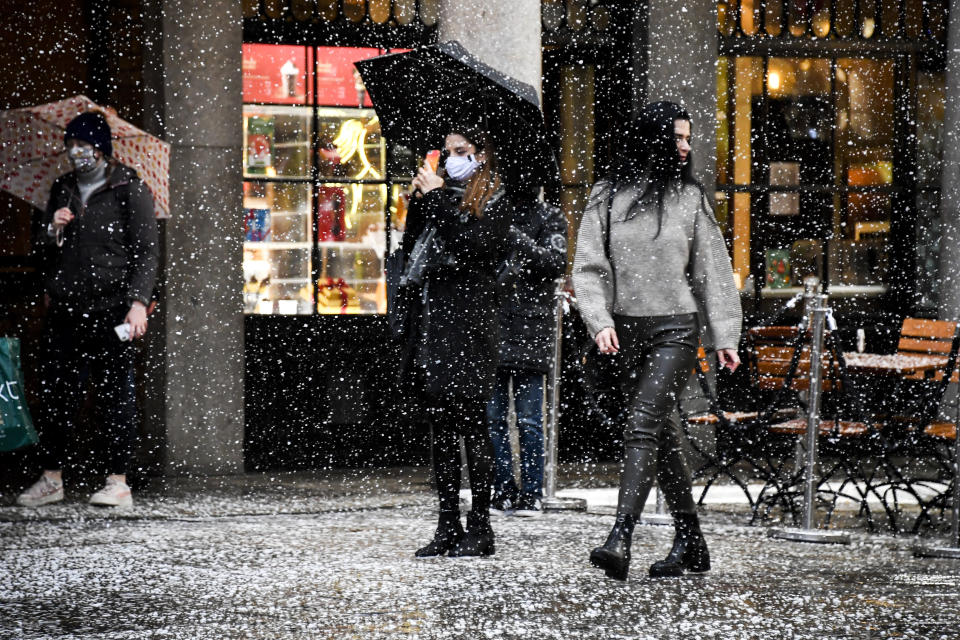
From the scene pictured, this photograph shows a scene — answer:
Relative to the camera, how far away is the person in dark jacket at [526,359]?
327 inches

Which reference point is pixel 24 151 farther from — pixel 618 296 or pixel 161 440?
pixel 618 296

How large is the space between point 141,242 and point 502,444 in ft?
7.36

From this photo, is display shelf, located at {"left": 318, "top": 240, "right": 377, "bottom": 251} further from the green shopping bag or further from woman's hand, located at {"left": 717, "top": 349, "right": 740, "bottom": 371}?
woman's hand, located at {"left": 717, "top": 349, "right": 740, "bottom": 371}

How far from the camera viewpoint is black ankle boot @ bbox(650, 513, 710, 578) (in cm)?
657

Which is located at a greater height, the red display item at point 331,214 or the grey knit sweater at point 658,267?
the red display item at point 331,214

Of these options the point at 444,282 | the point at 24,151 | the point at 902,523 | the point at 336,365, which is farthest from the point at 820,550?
the point at 24,151

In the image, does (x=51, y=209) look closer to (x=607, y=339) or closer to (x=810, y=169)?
(x=607, y=339)

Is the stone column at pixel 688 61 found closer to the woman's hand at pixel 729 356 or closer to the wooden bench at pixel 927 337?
the wooden bench at pixel 927 337

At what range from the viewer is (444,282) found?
22.2 feet

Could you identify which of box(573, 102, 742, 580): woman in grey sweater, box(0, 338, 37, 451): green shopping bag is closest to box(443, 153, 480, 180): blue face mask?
box(573, 102, 742, 580): woman in grey sweater

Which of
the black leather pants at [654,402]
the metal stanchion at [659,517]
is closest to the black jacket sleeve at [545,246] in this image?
the metal stanchion at [659,517]

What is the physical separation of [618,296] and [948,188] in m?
5.36

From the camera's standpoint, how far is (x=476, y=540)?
6809 millimetres

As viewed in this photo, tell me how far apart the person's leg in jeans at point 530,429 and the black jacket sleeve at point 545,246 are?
0.57 metres
